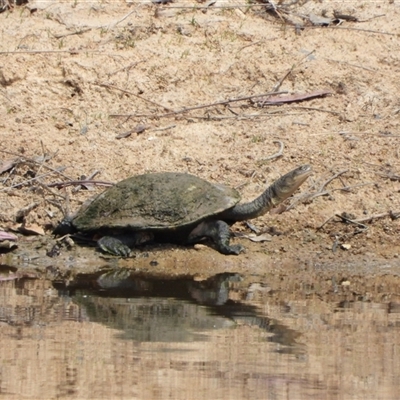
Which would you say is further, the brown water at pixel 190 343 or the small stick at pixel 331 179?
the small stick at pixel 331 179

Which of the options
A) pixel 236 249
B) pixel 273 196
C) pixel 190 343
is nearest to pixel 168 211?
pixel 236 249

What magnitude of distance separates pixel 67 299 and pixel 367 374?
2590 mm

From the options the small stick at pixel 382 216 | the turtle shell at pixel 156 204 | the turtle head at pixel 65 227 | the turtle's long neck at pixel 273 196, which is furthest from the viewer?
the small stick at pixel 382 216

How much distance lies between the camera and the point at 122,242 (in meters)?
9.07

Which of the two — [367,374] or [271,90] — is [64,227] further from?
[367,374]

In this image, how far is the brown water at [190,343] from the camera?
17.8 feet

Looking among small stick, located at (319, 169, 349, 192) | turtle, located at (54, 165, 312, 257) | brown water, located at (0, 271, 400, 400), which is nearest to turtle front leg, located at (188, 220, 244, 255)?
turtle, located at (54, 165, 312, 257)

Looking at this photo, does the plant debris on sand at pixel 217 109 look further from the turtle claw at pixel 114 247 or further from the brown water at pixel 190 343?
the brown water at pixel 190 343

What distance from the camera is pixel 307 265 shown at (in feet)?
29.5

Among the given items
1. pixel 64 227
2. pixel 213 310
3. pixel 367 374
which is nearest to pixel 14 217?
pixel 64 227

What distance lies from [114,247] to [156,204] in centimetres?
52

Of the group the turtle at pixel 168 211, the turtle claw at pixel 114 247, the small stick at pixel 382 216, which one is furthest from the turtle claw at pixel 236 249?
the small stick at pixel 382 216

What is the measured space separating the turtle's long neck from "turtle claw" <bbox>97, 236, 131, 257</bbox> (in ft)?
2.87

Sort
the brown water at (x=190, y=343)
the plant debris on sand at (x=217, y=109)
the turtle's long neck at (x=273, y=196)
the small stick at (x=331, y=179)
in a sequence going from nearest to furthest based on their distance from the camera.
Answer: the brown water at (x=190, y=343) < the turtle's long neck at (x=273, y=196) < the plant debris on sand at (x=217, y=109) < the small stick at (x=331, y=179)
